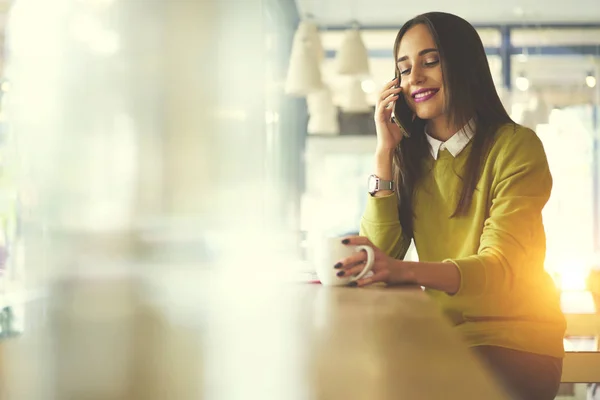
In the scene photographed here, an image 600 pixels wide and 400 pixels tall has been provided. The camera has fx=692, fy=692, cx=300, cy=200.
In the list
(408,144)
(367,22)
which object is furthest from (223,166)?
(408,144)

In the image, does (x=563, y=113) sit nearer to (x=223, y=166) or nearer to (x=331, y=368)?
(x=223, y=166)

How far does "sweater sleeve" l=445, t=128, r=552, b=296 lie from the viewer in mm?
1151

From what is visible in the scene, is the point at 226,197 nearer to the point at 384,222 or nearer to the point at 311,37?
the point at 311,37

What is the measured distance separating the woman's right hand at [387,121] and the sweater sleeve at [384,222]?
0.12m

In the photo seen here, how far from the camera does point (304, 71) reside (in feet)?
10.0

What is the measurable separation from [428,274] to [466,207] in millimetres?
311

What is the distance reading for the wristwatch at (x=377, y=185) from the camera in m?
1.48

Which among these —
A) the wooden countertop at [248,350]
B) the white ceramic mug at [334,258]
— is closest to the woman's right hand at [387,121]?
the white ceramic mug at [334,258]

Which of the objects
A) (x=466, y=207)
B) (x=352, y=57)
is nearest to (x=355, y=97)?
(x=352, y=57)

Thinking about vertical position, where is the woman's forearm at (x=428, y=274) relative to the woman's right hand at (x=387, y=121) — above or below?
below

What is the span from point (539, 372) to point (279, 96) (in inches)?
179

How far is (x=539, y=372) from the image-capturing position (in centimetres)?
125

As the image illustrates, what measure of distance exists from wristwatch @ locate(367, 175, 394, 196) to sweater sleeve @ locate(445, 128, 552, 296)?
0.24 m

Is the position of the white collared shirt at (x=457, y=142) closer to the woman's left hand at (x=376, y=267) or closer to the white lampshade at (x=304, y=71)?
the woman's left hand at (x=376, y=267)
